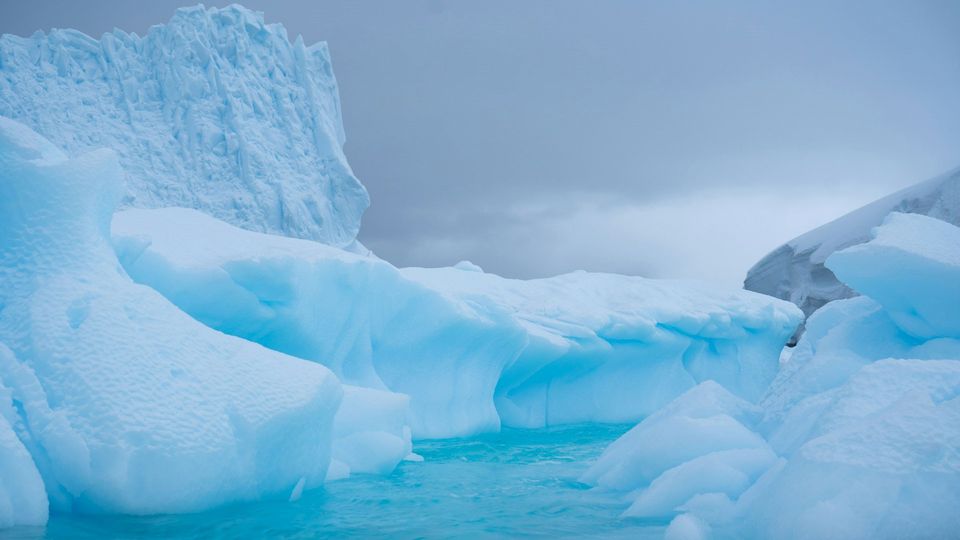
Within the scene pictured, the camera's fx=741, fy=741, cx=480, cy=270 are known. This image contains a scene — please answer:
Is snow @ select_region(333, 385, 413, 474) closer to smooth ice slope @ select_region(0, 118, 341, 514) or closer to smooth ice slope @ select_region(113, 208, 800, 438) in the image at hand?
smooth ice slope @ select_region(0, 118, 341, 514)

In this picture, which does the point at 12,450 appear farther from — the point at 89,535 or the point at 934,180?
the point at 934,180

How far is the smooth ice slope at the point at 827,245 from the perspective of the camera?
15.3 m

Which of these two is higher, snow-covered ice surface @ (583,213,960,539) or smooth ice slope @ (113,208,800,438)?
smooth ice slope @ (113,208,800,438)

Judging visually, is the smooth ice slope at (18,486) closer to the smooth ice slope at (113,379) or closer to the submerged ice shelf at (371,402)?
the submerged ice shelf at (371,402)

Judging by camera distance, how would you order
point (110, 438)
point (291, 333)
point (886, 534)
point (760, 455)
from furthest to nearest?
1. point (291, 333)
2. point (760, 455)
3. point (110, 438)
4. point (886, 534)

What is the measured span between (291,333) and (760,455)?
4606 mm

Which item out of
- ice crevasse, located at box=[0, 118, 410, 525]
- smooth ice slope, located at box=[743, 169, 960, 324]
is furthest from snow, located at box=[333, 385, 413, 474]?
smooth ice slope, located at box=[743, 169, 960, 324]

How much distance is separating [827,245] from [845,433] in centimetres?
1747

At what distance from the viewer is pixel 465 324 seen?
852 cm

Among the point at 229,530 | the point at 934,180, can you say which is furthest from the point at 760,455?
the point at 934,180

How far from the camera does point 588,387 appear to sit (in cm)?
1163

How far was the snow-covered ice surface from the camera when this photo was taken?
9.36 ft

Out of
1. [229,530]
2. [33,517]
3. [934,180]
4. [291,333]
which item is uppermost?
[934,180]

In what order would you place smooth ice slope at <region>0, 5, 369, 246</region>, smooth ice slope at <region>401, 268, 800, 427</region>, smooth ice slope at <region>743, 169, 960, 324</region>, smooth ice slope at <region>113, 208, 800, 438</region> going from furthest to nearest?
smooth ice slope at <region>743, 169, 960, 324</region> → smooth ice slope at <region>0, 5, 369, 246</region> → smooth ice slope at <region>401, 268, 800, 427</region> → smooth ice slope at <region>113, 208, 800, 438</region>
